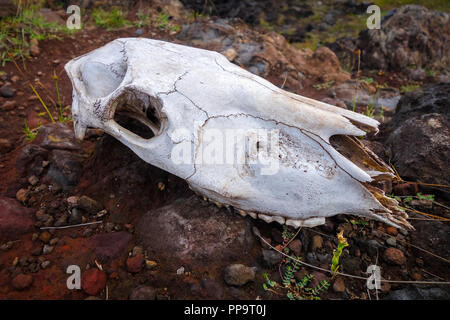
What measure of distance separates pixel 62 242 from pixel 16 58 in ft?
10.8

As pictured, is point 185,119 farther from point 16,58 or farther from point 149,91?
point 16,58

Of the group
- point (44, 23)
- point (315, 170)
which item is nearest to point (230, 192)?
point (315, 170)

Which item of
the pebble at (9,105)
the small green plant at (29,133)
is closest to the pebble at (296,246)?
the small green plant at (29,133)

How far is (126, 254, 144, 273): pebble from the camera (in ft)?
5.01

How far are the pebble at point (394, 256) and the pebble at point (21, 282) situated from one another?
2048 mm

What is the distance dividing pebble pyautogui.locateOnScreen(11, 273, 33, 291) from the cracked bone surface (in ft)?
3.03

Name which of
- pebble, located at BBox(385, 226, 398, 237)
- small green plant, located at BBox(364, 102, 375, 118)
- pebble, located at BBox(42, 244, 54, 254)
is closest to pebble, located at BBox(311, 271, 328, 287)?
pebble, located at BBox(385, 226, 398, 237)

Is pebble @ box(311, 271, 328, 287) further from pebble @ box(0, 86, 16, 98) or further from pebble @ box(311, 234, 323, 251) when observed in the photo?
pebble @ box(0, 86, 16, 98)

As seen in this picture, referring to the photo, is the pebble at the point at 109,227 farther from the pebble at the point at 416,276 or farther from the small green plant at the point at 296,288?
the pebble at the point at 416,276

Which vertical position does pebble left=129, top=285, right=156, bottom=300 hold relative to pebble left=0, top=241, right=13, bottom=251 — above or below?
above

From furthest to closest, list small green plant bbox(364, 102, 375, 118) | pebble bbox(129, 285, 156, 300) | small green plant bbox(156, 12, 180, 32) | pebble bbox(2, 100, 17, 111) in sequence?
small green plant bbox(156, 12, 180, 32) → small green plant bbox(364, 102, 375, 118) → pebble bbox(2, 100, 17, 111) → pebble bbox(129, 285, 156, 300)

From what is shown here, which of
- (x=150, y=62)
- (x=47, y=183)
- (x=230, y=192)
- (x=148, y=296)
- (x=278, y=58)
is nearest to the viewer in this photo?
(x=148, y=296)

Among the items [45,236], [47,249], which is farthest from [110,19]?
[47,249]

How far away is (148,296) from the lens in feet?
4.53
